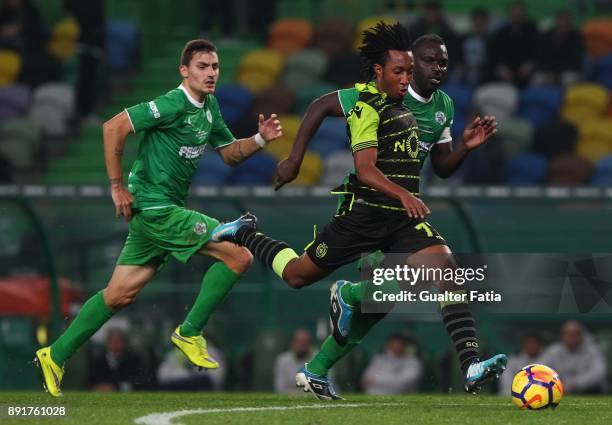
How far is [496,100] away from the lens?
15758 millimetres

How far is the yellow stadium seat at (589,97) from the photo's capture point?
51.8ft

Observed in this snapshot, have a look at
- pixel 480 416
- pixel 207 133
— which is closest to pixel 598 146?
pixel 207 133

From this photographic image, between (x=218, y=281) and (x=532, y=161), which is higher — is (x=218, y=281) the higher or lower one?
the lower one

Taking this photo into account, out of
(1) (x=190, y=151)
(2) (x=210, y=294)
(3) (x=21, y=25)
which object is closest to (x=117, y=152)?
(1) (x=190, y=151)

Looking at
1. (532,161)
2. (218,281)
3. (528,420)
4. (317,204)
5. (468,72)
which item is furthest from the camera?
(468,72)

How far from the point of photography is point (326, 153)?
15.2 metres

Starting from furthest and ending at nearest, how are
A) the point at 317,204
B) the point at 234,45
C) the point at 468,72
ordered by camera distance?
the point at 234,45
the point at 468,72
the point at 317,204

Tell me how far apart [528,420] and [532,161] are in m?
7.59

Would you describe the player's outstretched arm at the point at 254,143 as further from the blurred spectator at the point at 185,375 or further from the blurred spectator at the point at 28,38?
the blurred spectator at the point at 28,38

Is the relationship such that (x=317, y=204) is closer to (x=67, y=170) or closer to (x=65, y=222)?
(x=65, y=222)

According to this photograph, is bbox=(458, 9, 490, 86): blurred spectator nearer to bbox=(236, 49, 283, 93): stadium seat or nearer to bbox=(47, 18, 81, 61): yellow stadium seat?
bbox=(236, 49, 283, 93): stadium seat

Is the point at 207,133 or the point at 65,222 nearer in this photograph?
the point at 207,133

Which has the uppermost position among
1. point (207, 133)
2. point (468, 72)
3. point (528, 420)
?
point (468, 72)

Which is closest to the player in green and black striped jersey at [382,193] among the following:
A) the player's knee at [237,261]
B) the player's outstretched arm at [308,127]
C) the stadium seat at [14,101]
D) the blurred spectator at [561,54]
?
the player's outstretched arm at [308,127]
